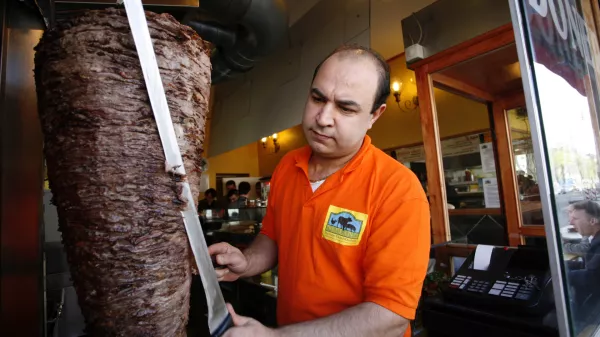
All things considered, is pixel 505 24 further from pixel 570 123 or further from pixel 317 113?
pixel 317 113

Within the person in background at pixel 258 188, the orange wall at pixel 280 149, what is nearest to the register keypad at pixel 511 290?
the orange wall at pixel 280 149

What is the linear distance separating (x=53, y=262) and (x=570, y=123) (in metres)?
2.69

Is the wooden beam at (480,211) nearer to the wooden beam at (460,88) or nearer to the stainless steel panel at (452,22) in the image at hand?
the wooden beam at (460,88)

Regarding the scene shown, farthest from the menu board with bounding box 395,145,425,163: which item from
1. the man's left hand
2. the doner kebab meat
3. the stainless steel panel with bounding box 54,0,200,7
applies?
the doner kebab meat

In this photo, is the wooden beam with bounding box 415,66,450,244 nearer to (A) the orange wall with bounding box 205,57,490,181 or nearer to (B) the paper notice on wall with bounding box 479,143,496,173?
(A) the orange wall with bounding box 205,57,490,181

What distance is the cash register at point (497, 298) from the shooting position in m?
1.12

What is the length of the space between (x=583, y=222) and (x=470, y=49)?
5.33ft

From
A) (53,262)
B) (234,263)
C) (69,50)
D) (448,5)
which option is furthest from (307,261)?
(448,5)

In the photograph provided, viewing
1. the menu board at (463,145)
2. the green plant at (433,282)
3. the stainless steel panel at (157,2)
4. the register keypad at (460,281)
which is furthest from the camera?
the menu board at (463,145)

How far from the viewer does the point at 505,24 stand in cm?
224

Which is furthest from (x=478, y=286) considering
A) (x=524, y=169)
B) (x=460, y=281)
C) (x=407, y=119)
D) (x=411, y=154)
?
(x=407, y=119)

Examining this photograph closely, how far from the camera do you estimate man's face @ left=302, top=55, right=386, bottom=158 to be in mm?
1100

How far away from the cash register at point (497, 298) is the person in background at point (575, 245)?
0.33 feet

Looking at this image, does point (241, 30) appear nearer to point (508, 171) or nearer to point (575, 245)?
point (508, 171)
